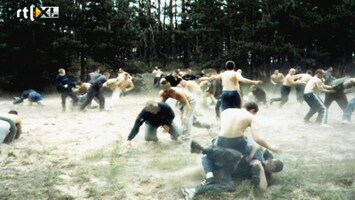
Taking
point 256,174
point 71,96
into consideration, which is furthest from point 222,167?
point 71,96

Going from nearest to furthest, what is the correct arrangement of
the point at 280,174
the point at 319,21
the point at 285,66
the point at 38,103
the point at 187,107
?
the point at 280,174, the point at 187,107, the point at 38,103, the point at 319,21, the point at 285,66

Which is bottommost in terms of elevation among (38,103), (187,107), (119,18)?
(38,103)

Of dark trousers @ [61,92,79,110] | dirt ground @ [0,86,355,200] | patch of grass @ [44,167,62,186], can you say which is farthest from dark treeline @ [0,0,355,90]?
patch of grass @ [44,167,62,186]

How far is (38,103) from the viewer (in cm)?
1920

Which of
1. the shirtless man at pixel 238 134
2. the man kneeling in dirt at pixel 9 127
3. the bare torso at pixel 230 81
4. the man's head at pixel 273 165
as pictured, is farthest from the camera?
the bare torso at pixel 230 81

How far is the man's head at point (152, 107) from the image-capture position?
8773 millimetres

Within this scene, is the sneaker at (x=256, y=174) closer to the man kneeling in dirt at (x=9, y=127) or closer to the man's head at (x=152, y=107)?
the man's head at (x=152, y=107)

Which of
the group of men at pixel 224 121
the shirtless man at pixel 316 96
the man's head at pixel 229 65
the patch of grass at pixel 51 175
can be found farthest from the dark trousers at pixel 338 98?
the patch of grass at pixel 51 175

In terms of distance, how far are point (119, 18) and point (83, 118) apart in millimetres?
15055

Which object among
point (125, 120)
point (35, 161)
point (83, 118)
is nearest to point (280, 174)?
point (35, 161)

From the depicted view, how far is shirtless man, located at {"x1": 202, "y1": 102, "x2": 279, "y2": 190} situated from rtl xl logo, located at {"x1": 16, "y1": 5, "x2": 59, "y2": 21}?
22.7 meters

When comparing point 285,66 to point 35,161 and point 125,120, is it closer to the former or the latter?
point 125,120

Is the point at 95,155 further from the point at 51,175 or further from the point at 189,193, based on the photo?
the point at 189,193

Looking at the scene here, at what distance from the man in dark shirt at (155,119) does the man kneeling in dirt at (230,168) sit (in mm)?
2593
